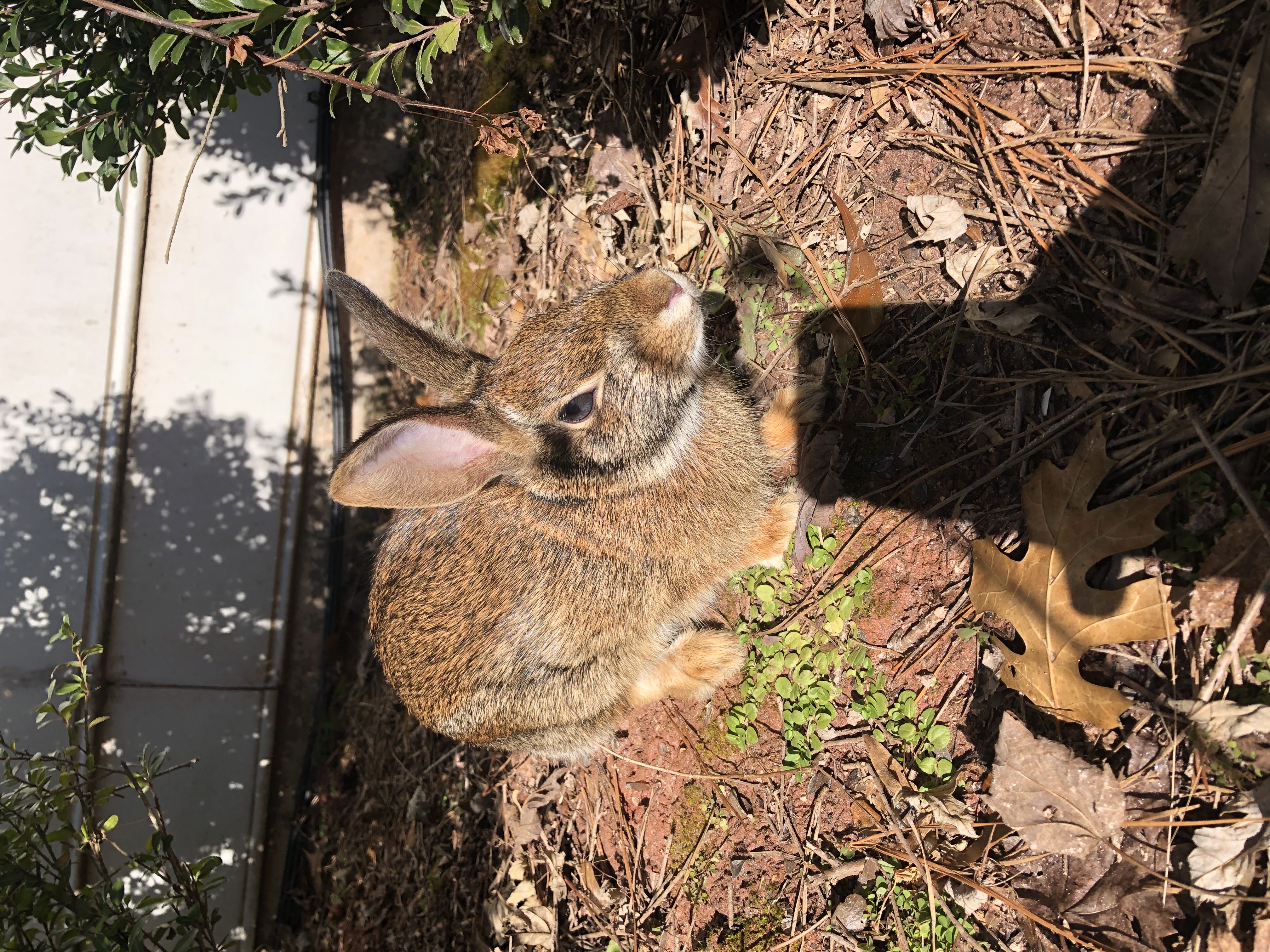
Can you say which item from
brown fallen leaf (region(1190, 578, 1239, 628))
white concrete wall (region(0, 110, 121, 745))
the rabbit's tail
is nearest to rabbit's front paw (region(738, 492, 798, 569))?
the rabbit's tail

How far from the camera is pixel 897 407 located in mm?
2727

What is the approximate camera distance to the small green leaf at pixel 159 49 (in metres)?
2.38

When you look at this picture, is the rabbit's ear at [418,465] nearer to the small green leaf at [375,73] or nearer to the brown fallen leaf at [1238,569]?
the small green leaf at [375,73]

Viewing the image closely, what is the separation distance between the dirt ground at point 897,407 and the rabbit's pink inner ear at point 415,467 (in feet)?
4.32

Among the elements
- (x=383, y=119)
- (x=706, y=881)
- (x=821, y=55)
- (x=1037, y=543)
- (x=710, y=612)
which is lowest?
(x=706, y=881)

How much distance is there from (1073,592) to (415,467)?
77.5 inches

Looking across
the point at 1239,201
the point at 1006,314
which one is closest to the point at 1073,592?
the point at 1006,314

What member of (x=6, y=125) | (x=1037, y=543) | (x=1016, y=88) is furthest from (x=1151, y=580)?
(x=6, y=125)

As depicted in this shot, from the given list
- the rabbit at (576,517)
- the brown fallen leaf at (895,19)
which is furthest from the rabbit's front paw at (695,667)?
the brown fallen leaf at (895,19)

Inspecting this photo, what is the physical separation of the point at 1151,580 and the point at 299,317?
5.01m

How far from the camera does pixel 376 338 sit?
2850 millimetres

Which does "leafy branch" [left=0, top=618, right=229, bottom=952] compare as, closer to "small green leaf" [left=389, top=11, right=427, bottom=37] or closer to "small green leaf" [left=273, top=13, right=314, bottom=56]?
"small green leaf" [left=273, top=13, right=314, bottom=56]

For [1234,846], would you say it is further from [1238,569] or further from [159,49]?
[159,49]

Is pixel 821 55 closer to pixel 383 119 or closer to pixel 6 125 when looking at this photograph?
pixel 383 119
